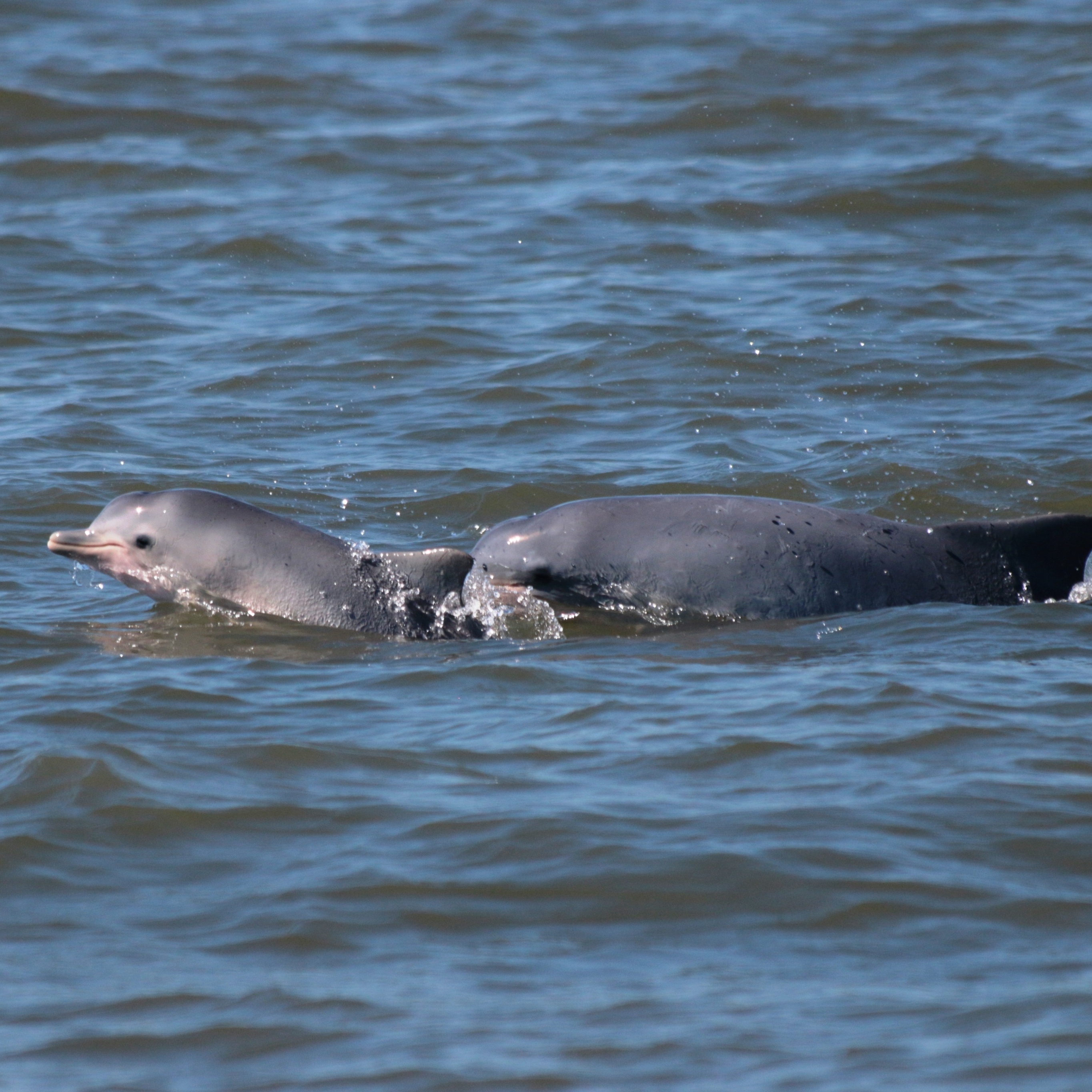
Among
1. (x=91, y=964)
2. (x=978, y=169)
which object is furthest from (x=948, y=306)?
(x=91, y=964)

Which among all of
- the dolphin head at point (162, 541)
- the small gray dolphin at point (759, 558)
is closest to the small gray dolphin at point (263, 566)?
the dolphin head at point (162, 541)

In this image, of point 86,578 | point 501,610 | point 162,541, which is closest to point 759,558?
point 501,610

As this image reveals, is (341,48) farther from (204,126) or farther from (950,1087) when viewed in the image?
(950,1087)

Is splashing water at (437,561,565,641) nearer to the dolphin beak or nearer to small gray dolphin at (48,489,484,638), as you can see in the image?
small gray dolphin at (48,489,484,638)

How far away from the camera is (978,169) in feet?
67.3

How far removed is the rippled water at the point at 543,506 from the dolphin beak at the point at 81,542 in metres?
0.43

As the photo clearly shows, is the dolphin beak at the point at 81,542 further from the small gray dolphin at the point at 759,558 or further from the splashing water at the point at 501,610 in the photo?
the small gray dolphin at the point at 759,558

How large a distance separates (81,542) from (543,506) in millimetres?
3450

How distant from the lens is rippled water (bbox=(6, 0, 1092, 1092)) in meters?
5.66

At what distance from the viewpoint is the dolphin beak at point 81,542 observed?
32.2 ft

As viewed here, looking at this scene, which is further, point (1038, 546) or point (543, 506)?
point (543, 506)

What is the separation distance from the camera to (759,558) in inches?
374

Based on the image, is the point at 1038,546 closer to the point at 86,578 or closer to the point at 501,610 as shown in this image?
the point at 501,610

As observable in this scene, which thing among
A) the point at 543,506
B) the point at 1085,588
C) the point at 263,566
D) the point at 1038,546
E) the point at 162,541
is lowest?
the point at 1085,588
